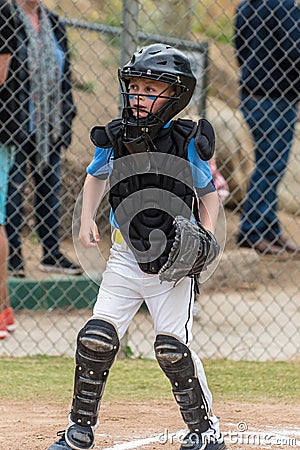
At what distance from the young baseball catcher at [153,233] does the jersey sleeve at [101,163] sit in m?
0.03

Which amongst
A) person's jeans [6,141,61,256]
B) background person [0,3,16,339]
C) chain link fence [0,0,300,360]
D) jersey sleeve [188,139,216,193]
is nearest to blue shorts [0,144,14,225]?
background person [0,3,16,339]

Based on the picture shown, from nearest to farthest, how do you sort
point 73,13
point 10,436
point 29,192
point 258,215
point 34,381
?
point 10,436 < point 34,381 < point 258,215 < point 29,192 < point 73,13

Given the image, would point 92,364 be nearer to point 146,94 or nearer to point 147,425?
point 147,425

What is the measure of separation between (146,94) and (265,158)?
388 cm

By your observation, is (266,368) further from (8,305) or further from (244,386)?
(8,305)

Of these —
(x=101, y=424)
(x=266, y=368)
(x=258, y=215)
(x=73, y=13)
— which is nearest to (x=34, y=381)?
(x=101, y=424)

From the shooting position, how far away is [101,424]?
14.2 feet

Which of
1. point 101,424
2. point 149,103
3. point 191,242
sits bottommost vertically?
point 101,424

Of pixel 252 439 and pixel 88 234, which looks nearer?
pixel 88 234

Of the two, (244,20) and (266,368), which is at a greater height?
(244,20)

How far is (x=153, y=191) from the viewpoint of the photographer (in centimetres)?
372

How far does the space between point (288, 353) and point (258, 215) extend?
154cm

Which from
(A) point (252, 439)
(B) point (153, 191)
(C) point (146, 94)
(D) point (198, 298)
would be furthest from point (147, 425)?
(D) point (198, 298)

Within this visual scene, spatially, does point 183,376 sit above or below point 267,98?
above
